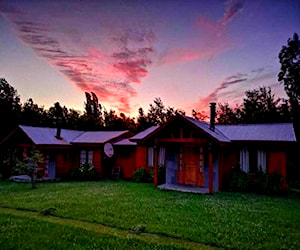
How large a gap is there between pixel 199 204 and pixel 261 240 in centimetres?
424

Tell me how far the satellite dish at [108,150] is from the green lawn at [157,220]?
7.83 metres

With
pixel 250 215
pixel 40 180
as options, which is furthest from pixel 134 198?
pixel 40 180

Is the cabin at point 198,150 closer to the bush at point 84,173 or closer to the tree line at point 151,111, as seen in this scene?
the bush at point 84,173

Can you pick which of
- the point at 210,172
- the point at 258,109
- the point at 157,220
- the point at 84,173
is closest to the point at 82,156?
the point at 84,173

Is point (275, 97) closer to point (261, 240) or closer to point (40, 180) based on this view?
point (40, 180)

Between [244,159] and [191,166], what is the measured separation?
9.47ft

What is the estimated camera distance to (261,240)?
6750 millimetres

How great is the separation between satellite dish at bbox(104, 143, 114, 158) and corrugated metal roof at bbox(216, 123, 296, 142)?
7978mm

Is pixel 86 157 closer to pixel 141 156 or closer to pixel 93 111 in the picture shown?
pixel 141 156

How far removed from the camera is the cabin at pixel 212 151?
564 inches

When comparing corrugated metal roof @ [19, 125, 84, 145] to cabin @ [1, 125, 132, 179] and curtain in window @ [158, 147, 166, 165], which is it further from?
curtain in window @ [158, 147, 166, 165]

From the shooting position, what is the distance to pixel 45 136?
68.4 ft

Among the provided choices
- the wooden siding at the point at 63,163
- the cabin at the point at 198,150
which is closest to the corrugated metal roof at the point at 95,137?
the cabin at the point at 198,150

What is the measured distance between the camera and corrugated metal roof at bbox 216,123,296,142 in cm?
1483
